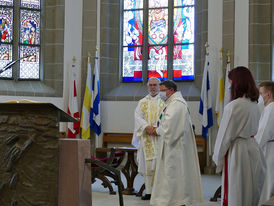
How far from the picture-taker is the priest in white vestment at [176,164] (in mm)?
6195

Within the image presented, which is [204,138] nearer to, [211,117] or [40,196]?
[211,117]

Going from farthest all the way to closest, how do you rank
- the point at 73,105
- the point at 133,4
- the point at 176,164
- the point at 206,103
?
the point at 133,4 < the point at 73,105 < the point at 206,103 < the point at 176,164

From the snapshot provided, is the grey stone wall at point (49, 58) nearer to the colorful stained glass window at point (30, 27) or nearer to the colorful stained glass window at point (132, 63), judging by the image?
the colorful stained glass window at point (30, 27)

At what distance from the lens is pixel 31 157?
10.2ft

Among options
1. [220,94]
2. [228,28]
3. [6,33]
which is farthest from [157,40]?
[6,33]

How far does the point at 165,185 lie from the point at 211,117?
15.5ft

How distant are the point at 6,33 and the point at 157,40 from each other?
3.74 meters

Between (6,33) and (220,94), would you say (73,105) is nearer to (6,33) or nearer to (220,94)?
(6,33)

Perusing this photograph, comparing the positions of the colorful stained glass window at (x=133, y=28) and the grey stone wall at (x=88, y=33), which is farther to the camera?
the colorful stained glass window at (x=133, y=28)

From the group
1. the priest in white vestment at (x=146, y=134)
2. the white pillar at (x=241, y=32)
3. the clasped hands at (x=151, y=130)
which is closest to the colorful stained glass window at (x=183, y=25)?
the white pillar at (x=241, y=32)

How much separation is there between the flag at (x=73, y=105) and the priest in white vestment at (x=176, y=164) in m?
5.16

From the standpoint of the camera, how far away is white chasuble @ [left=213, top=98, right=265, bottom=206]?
462 centimetres

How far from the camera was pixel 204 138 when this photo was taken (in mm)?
10805

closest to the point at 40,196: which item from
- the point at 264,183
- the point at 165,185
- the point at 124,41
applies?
the point at 264,183
